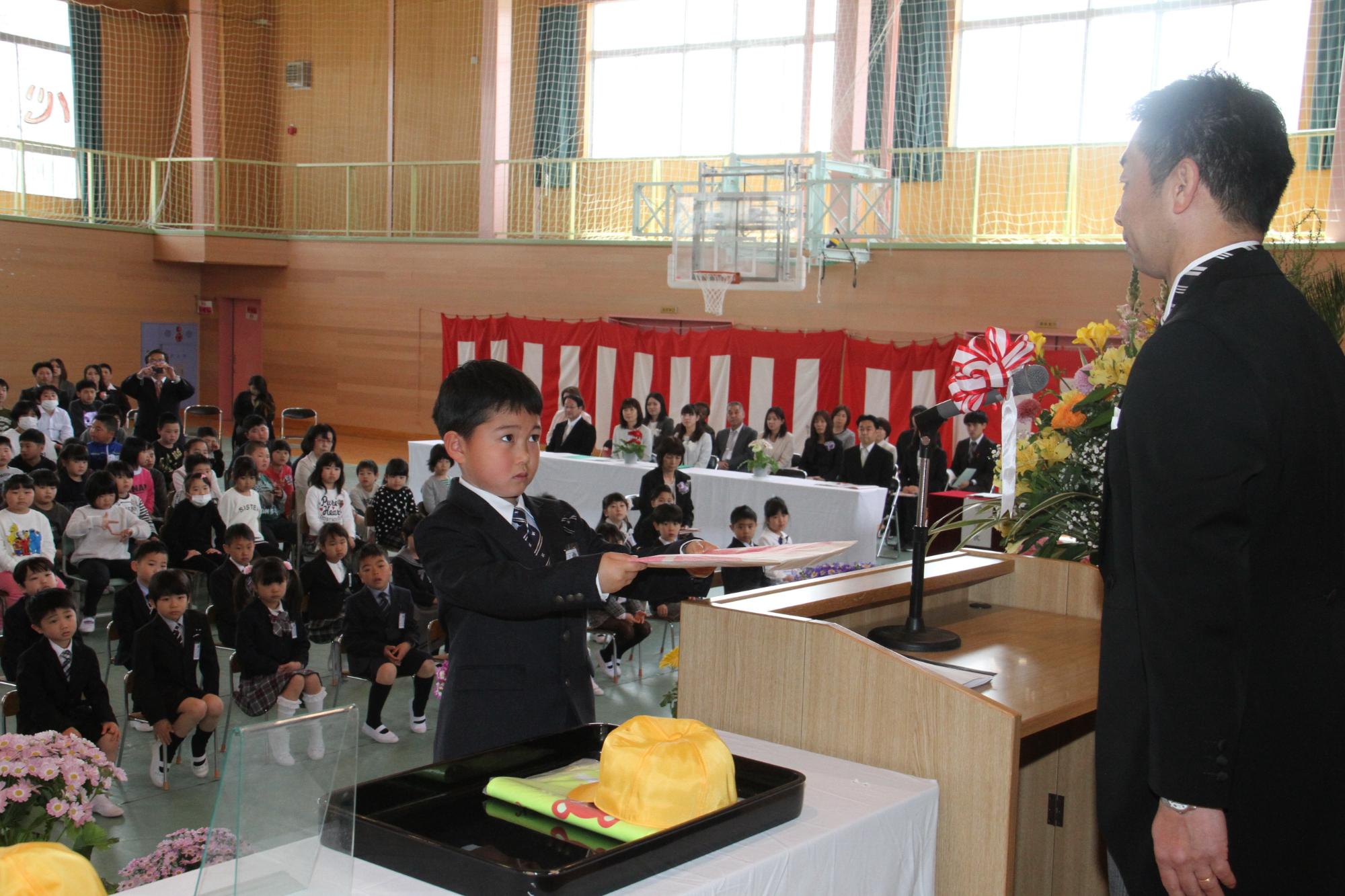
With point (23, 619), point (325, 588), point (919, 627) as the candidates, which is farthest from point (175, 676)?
point (919, 627)

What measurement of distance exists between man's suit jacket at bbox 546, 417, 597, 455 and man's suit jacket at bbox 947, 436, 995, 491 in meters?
3.24

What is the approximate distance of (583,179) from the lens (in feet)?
53.3

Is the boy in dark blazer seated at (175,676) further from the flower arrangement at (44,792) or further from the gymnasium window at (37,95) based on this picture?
the gymnasium window at (37,95)

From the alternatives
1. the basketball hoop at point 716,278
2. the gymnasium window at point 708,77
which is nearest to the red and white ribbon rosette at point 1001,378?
the basketball hoop at point 716,278

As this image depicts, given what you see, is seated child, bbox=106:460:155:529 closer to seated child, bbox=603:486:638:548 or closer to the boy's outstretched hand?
seated child, bbox=603:486:638:548

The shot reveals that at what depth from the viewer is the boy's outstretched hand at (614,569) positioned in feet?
6.51

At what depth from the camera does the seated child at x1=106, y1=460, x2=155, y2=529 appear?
7.16 metres

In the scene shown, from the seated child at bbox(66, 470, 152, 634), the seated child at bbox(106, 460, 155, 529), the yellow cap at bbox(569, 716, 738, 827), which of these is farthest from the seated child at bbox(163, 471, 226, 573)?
the yellow cap at bbox(569, 716, 738, 827)

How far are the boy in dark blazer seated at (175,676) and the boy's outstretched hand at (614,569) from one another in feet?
11.0

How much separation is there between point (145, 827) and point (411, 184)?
13.8 m

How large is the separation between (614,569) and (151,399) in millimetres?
10899

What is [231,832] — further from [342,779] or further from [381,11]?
[381,11]

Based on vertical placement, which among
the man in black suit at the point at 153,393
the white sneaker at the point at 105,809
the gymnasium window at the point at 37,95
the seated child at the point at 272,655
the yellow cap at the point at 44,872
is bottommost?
the white sneaker at the point at 105,809

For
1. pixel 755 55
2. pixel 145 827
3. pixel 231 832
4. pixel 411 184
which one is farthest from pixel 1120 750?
pixel 411 184
